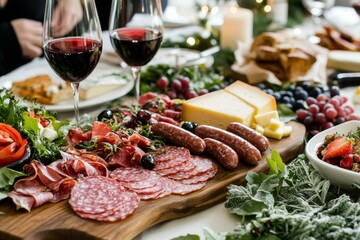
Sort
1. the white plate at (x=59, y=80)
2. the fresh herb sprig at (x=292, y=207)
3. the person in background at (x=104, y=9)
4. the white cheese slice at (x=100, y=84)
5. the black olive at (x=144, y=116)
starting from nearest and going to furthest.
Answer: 1. the fresh herb sprig at (x=292, y=207)
2. the black olive at (x=144, y=116)
3. the white plate at (x=59, y=80)
4. the white cheese slice at (x=100, y=84)
5. the person in background at (x=104, y=9)

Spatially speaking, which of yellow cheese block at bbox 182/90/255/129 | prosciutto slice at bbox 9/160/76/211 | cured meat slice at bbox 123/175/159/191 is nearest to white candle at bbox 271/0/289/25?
yellow cheese block at bbox 182/90/255/129

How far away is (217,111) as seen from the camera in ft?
6.11

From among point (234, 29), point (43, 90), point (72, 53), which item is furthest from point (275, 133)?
point (234, 29)

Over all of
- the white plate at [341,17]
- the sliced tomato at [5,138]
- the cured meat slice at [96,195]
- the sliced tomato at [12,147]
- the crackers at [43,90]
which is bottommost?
the white plate at [341,17]

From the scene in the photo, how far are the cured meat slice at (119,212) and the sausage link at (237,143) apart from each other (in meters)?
0.37

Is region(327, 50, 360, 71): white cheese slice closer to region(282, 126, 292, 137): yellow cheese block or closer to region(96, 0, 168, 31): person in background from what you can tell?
region(282, 126, 292, 137): yellow cheese block

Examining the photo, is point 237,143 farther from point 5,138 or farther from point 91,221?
point 5,138

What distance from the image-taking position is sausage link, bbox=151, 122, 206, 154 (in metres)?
1.63

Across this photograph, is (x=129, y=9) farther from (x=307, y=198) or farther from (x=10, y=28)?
(x=10, y=28)

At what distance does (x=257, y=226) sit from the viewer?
1228 mm

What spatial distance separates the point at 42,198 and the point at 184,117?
67 centimetres

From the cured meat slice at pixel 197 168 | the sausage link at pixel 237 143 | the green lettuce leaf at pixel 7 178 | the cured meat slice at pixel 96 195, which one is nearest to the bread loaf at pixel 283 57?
the sausage link at pixel 237 143

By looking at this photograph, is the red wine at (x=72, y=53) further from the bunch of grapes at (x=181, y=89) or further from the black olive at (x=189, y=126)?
the bunch of grapes at (x=181, y=89)

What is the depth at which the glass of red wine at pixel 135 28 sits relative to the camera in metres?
1.88
